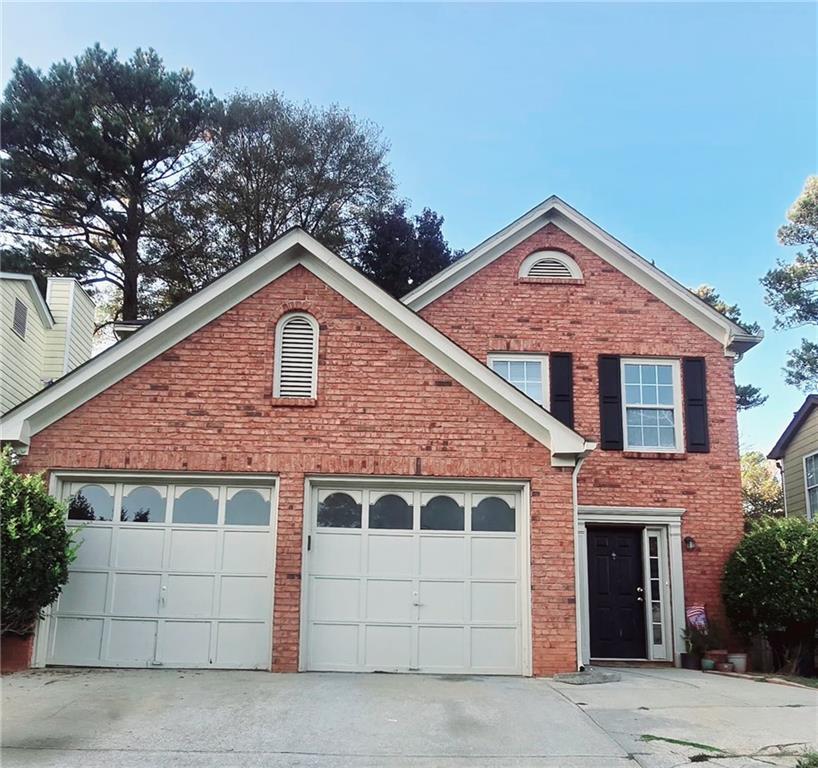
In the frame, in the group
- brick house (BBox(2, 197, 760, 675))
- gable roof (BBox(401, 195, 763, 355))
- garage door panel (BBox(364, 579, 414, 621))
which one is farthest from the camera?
gable roof (BBox(401, 195, 763, 355))

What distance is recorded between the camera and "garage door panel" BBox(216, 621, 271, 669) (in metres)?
10.4

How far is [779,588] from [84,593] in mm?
9602

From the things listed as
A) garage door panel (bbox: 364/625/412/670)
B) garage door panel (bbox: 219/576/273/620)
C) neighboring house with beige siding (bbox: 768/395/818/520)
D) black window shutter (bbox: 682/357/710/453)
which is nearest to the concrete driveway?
garage door panel (bbox: 364/625/412/670)

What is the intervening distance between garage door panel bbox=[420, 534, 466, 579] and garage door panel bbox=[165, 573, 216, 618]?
267cm

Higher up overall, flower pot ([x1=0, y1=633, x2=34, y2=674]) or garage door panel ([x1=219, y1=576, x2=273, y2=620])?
garage door panel ([x1=219, y1=576, x2=273, y2=620])

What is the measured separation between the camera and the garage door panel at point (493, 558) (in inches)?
428

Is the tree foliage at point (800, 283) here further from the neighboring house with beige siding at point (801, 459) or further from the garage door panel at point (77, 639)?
the garage door panel at point (77, 639)

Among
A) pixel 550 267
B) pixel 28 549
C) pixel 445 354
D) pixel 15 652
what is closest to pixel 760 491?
pixel 550 267

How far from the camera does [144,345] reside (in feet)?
35.7

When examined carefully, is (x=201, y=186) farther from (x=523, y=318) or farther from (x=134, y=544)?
(x=134, y=544)

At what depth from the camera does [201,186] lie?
25438 millimetres

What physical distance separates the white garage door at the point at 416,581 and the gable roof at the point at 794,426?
839cm

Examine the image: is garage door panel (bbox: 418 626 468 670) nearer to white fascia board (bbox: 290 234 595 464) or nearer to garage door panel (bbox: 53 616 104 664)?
Result: white fascia board (bbox: 290 234 595 464)

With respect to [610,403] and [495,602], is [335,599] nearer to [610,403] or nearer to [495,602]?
[495,602]
